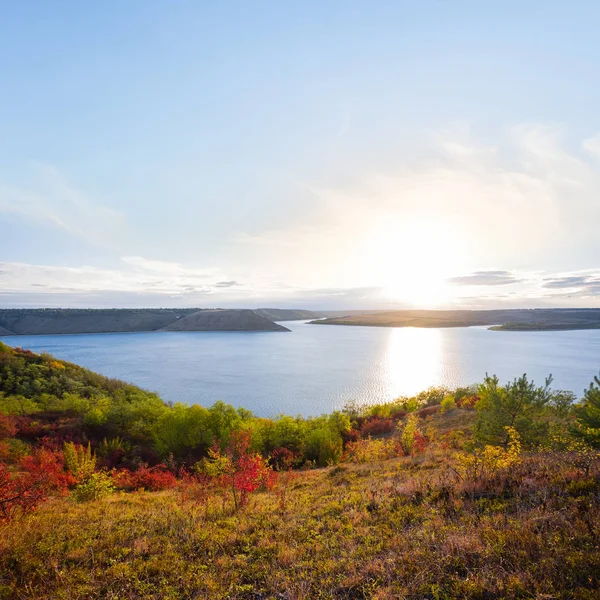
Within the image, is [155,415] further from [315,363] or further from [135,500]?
[315,363]

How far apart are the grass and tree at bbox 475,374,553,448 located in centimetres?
646

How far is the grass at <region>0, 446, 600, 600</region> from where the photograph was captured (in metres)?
6.25

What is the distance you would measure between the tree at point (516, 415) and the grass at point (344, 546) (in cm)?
646

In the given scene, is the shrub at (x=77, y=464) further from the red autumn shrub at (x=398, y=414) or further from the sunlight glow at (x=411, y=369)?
the sunlight glow at (x=411, y=369)

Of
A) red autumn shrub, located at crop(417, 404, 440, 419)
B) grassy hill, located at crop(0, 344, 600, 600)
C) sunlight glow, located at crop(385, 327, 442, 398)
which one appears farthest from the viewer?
sunlight glow, located at crop(385, 327, 442, 398)

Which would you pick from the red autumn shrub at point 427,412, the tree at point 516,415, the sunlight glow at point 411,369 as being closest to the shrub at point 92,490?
the tree at point 516,415

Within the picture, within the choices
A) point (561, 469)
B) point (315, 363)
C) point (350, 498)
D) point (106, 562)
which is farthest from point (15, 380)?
point (315, 363)

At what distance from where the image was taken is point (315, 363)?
100m

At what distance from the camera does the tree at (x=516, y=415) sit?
55.9 ft

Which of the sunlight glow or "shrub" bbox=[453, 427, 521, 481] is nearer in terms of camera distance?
"shrub" bbox=[453, 427, 521, 481]

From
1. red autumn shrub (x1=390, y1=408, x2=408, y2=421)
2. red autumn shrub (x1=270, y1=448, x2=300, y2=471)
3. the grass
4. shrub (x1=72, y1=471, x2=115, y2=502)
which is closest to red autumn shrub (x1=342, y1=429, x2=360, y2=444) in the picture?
red autumn shrub (x1=390, y1=408, x2=408, y2=421)

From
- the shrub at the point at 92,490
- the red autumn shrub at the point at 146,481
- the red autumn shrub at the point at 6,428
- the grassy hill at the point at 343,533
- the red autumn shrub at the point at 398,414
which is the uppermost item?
the grassy hill at the point at 343,533

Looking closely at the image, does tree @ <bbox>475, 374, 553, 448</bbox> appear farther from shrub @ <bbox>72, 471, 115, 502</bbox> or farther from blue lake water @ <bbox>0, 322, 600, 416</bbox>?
blue lake water @ <bbox>0, 322, 600, 416</bbox>

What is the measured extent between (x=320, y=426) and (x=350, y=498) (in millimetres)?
22307
